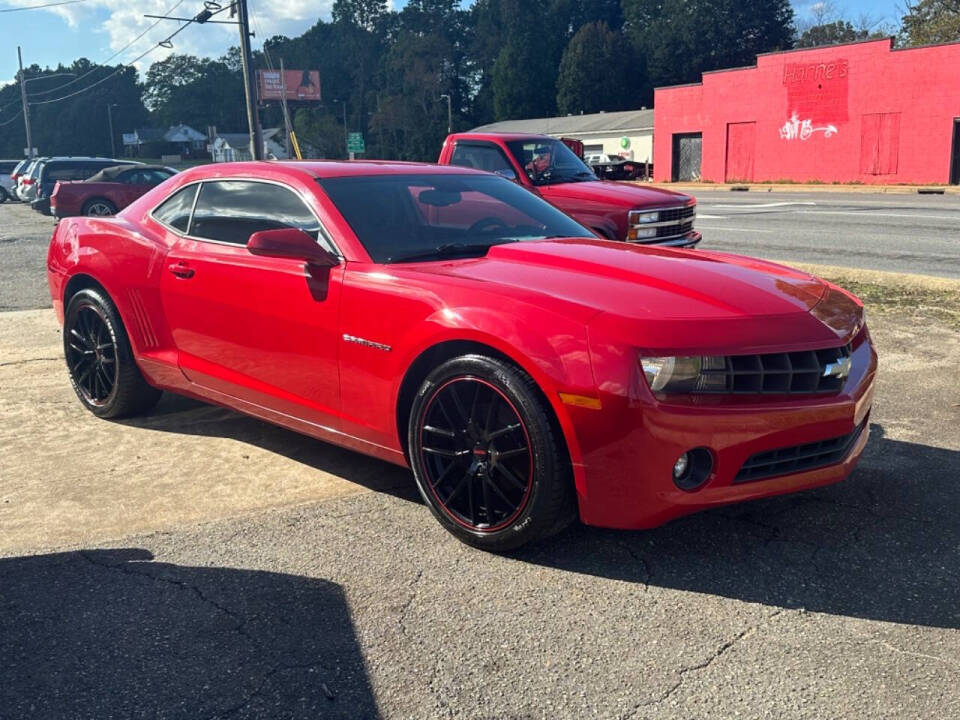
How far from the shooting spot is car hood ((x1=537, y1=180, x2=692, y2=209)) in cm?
942

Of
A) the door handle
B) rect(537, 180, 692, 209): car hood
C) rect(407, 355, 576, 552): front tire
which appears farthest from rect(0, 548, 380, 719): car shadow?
rect(537, 180, 692, 209): car hood

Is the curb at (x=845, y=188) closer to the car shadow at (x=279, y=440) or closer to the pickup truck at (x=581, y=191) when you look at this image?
the pickup truck at (x=581, y=191)

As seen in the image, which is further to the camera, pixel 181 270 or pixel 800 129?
pixel 800 129

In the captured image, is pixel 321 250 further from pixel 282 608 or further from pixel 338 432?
pixel 282 608

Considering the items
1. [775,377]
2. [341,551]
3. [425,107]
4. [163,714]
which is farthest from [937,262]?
[425,107]

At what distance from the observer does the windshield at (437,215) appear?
13.7ft

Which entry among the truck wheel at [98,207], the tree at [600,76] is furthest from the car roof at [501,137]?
the tree at [600,76]

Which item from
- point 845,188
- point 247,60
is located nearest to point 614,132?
point 845,188

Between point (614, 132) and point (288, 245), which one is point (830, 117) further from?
point (288, 245)

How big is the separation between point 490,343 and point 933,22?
186 feet

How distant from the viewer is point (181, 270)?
473 cm

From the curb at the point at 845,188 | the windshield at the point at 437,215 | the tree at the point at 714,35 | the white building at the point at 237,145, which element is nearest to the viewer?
the windshield at the point at 437,215

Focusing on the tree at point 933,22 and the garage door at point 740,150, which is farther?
the tree at point 933,22

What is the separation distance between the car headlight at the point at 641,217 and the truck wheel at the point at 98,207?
15114 millimetres
